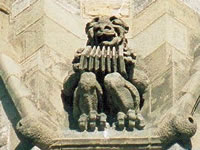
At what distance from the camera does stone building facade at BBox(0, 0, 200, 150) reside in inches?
567

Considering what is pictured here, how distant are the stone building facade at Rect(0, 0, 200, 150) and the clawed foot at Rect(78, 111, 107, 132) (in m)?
0.21

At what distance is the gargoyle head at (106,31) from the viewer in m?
14.4

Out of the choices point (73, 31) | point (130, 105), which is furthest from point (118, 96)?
point (73, 31)

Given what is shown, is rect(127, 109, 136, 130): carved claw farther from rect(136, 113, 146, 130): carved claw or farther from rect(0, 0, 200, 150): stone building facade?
rect(0, 0, 200, 150): stone building facade

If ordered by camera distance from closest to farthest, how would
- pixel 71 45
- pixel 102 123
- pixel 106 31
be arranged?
pixel 102 123, pixel 106 31, pixel 71 45

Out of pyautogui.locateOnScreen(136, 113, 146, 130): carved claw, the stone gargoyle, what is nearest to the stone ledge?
the stone gargoyle

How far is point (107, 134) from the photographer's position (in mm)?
14031

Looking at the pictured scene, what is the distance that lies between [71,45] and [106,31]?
28.6 inches

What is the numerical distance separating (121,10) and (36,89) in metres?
1.32

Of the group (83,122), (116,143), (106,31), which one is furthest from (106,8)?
(116,143)

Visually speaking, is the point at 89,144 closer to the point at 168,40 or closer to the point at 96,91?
the point at 96,91

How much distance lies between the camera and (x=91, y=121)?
46.1 feet

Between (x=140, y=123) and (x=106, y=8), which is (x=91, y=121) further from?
(x=106, y=8)

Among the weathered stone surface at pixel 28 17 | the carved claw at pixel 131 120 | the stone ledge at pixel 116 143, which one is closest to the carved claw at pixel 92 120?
the stone ledge at pixel 116 143
